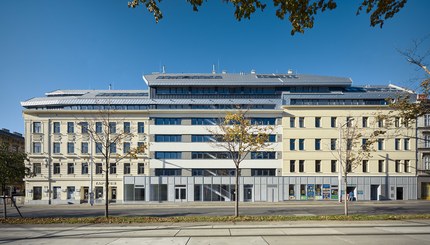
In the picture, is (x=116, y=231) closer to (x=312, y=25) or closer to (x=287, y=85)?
(x=312, y=25)

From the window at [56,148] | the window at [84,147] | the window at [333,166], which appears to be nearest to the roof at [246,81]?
the window at [333,166]

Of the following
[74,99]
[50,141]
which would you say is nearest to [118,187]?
[50,141]

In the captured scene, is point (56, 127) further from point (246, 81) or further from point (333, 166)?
point (333, 166)

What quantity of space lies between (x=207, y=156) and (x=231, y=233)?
995 inches

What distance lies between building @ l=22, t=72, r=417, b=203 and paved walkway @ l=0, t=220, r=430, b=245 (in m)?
22.3

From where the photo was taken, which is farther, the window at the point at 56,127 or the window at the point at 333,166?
the window at the point at 56,127

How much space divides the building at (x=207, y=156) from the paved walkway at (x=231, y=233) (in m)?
22.3

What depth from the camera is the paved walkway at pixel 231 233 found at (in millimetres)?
10766

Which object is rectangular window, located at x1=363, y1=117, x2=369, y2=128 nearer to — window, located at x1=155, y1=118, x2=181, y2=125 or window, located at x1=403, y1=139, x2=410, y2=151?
window, located at x1=403, y1=139, x2=410, y2=151

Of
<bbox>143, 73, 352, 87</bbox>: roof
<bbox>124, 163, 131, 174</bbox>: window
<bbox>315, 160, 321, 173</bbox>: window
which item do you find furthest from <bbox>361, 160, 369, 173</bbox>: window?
<bbox>124, 163, 131, 174</bbox>: window

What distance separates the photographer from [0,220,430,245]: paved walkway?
1077 cm

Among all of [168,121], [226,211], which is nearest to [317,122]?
[226,211]

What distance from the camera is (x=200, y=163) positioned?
37.3 metres

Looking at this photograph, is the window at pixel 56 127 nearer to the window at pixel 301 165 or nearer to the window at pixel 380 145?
the window at pixel 301 165
